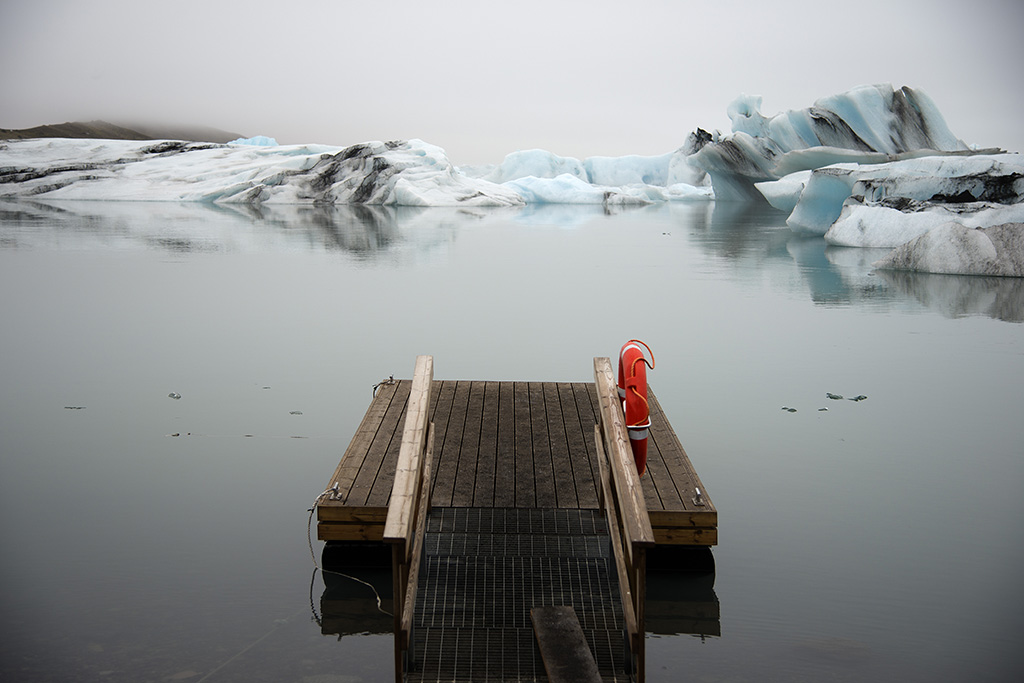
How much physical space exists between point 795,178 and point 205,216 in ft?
64.1

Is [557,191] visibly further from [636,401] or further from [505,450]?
[636,401]

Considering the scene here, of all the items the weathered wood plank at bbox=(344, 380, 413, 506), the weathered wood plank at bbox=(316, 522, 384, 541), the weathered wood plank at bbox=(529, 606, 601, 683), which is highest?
the weathered wood plank at bbox=(344, 380, 413, 506)

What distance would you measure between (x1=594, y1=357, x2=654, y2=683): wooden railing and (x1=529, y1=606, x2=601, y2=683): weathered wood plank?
161 millimetres

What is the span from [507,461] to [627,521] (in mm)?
1793

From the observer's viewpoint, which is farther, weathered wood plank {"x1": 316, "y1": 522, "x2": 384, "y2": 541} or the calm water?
weathered wood plank {"x1": 316, "y1": 522, "x2": 384, "y2": 541}

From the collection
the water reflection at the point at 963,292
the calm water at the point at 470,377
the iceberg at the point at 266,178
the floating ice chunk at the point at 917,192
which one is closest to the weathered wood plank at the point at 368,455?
the calm water at the point at 470,377

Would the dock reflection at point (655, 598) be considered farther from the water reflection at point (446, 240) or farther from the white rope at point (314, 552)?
the water reflection at point (446, 240)

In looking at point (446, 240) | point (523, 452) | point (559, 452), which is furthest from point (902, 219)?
point (523, 452)

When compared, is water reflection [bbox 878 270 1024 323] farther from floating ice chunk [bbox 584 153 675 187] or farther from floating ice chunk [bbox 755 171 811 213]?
floating ice chunk [bbox 584 153 675 187]

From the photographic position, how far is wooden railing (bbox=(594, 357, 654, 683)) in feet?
8.65

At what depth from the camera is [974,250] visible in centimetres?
1316

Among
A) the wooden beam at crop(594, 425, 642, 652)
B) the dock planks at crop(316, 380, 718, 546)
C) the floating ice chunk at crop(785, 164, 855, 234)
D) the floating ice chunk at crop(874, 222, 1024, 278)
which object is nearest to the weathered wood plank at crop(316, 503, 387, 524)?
the dock planks at crop(316, 380, 718, 546)

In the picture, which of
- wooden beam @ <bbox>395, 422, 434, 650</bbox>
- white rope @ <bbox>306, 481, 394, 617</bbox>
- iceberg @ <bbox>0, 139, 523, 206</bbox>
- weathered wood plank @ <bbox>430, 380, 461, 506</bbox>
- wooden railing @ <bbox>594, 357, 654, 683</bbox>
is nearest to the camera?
wooden railing @ <bbox>594, 357, 654, 683</bbox>

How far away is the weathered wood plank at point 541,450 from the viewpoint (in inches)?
160
